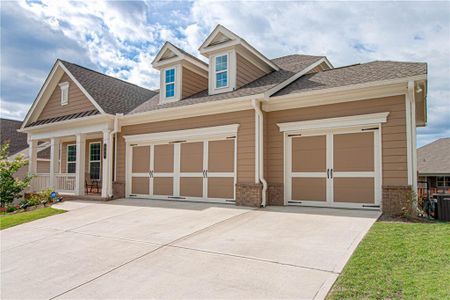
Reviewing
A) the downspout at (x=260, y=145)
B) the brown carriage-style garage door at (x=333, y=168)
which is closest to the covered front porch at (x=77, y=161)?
the downspout at (x=260, y=145)

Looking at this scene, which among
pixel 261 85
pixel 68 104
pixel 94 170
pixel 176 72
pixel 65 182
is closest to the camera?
pixel 261 85

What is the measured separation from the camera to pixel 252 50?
471 inches

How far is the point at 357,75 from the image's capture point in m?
9.71

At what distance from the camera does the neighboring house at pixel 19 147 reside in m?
20.3

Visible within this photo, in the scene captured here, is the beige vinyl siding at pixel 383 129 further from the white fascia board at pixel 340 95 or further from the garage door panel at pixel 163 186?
the garage door panel at pixel 163 186

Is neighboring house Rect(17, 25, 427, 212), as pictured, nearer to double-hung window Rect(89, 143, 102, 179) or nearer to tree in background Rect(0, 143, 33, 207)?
tree in background Rect(0, 143, 33, 207)

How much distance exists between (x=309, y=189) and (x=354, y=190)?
132 centimetres

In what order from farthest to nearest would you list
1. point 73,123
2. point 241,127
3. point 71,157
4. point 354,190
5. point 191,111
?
point 71,157 → point 73,123 → point 191,111 → point 241,127 → point 354,190

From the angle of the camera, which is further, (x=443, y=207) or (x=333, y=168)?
(x=333, y=168)

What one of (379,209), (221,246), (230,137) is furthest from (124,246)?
(379,209)

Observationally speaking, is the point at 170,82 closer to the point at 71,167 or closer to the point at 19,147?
the point at 71,167

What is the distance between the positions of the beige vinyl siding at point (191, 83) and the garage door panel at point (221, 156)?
9.86 feet

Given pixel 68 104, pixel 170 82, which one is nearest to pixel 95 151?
pixel 68 104

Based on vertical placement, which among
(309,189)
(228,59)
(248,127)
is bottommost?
(309,189)
